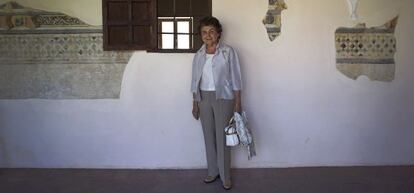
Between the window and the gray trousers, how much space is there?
0.83m

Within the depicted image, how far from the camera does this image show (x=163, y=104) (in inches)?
224

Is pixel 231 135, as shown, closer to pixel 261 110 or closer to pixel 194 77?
pixel 194 77

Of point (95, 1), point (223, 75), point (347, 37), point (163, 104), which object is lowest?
point (163, 104)

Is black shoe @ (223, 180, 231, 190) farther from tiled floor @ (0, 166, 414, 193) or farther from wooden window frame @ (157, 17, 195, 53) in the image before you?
wooden window frame @ (157, 17, 195, 53)

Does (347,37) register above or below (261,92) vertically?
above

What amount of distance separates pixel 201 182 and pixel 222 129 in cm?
67

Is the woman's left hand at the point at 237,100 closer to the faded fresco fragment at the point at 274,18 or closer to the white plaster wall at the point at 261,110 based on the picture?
the white plaster wall at the point at 261,110

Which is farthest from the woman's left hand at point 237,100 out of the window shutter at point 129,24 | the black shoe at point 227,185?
the window shutter at point 129,24

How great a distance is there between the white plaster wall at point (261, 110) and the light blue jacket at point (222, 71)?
538mm

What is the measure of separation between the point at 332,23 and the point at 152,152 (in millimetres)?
2596

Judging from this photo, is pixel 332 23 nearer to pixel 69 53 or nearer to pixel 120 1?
pixel 120 1

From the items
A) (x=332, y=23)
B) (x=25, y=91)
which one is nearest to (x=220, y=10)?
(x=332, y=23)

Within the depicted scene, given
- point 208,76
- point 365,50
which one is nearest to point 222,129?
point 208,76

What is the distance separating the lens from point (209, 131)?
5.15m
